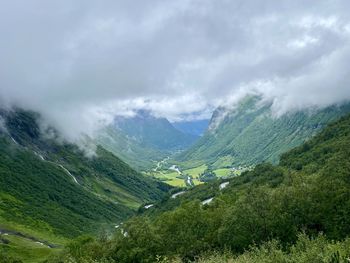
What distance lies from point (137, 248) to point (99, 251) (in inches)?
704

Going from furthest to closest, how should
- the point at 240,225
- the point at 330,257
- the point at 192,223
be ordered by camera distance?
the point at 192,223 < the point at 240,225 < the point at 330,257

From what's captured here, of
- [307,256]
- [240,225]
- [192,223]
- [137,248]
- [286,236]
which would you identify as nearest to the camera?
→ [307,256]

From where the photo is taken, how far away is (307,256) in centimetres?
5375

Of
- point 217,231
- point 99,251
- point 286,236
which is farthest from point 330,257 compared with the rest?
point 99,251

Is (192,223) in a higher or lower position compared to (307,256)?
higher

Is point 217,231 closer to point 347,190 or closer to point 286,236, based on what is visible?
point 286,236

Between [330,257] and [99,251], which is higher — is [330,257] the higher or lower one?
the lower one

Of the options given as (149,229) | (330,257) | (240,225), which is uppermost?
(149,229)

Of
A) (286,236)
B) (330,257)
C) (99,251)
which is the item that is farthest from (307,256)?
(99,251)

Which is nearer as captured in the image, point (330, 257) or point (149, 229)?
point (330, 257)

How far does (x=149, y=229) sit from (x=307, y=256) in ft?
200

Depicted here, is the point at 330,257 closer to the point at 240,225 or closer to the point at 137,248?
the point at 240,225

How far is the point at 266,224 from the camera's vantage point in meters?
94.6

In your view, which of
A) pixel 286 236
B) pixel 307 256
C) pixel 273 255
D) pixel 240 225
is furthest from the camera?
pixel 240 225
